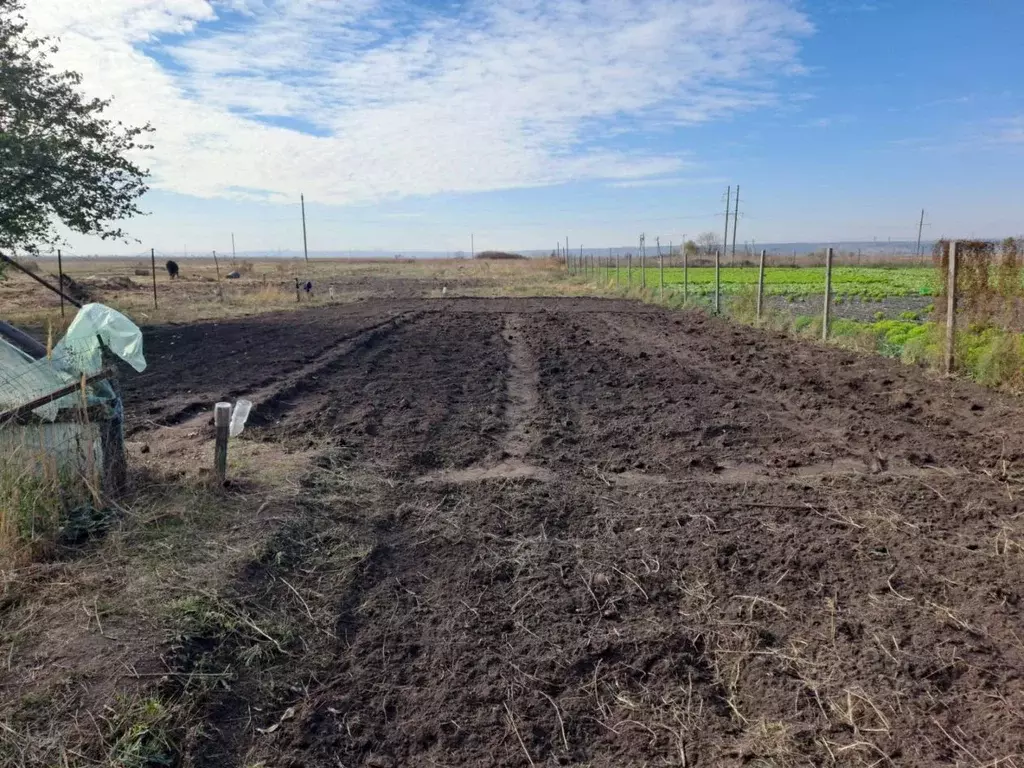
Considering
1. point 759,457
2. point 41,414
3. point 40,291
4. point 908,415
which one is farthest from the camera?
point 40,291

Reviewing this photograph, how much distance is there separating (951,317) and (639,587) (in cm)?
Answer: 759

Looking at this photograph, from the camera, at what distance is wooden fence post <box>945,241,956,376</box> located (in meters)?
9.21

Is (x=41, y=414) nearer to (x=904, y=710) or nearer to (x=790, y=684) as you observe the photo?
(x=790, y=684)

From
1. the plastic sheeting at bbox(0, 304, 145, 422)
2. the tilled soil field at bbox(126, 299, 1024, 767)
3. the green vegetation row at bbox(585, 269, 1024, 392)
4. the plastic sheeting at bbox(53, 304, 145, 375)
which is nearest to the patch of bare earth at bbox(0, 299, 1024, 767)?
the tilled soil field at bbox(126, 299, 1024, 767)

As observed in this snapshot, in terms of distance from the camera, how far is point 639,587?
3996 mm

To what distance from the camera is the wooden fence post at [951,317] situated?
9.21 metres

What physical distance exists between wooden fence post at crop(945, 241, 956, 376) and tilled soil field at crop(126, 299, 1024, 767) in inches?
33.2

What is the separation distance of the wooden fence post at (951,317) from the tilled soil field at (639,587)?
842 mm

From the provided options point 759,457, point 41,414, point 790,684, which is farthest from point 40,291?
point 790,684

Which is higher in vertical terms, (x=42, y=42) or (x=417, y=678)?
(x=42, y=42)

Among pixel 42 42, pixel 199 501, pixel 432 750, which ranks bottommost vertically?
pixel 432 750

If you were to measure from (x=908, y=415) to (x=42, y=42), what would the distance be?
61.1ft

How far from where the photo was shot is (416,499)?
17.7 feet

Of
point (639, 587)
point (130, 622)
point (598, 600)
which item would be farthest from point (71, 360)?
point (639, 587)
